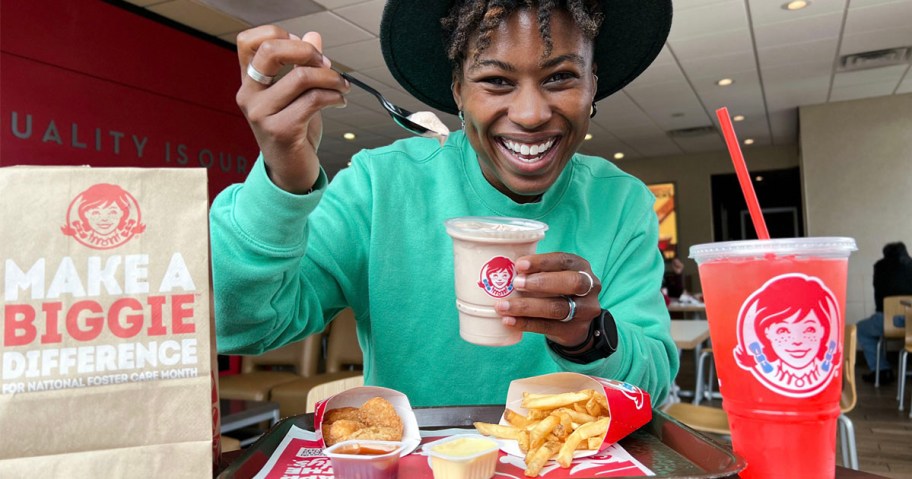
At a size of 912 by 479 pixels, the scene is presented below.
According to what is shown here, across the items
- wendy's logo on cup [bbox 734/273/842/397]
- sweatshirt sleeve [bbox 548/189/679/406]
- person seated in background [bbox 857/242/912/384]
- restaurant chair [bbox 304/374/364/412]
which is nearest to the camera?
wendy's logo on cup [bbox 734/273/842/397]

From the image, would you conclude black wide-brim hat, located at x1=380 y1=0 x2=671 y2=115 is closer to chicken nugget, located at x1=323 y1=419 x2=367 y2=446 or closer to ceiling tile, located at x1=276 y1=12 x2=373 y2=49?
chicken nugget, located at x1=323 y1=419 x2=367 y2=446

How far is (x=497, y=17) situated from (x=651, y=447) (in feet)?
2.50

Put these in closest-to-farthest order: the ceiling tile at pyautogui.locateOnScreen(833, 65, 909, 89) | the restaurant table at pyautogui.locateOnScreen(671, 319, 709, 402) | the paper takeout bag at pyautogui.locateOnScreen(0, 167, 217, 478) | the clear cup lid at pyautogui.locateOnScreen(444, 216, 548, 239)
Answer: the paper takeout bag at pyautogui.locateOnScreen(0, 167, 217, 478) → the clear cup lid at pyautogui.locateOnScreen(444, 216, 548, 239) → the restaurant table at pyautogui.locateOnScreen(671, 319, 709, 402) → the ceiling tile at pyautogui.locateOnScreen(833, 65, 909, 89)

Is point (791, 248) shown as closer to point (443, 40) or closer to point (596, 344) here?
point (596, 344)

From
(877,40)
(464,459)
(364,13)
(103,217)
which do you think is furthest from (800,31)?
(103,217)

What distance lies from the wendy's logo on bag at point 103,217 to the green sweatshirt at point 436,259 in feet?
1.79

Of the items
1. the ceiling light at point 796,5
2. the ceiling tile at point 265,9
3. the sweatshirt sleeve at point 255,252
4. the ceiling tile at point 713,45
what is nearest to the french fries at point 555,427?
the sweatshirt sleeve at point 255,252

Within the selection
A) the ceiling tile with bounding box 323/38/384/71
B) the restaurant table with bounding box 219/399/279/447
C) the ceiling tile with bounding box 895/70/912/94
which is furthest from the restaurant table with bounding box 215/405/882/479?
the ceiling tile with bounding box 895/70/912/94

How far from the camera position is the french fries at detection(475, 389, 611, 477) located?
0.85 m

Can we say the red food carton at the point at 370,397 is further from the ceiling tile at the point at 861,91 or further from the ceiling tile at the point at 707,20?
the ceiling tile at the point at 861,91

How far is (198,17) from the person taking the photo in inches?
209

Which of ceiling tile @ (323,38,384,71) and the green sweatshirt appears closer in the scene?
the green sweatshirt

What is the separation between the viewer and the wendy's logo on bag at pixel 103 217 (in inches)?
25.4

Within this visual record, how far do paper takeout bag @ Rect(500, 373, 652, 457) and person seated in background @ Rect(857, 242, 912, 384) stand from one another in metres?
7.69
